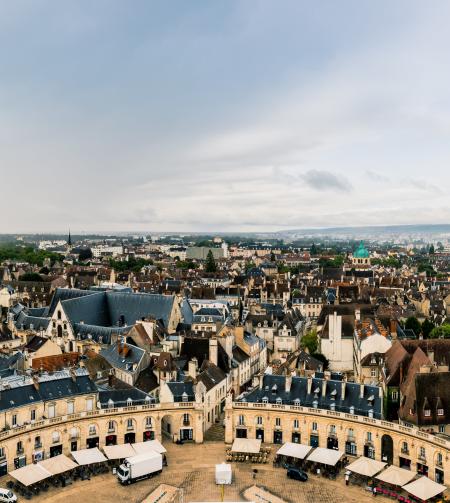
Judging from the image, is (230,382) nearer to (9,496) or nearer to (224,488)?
(224,488)

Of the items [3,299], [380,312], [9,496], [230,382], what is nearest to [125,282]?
[3,299]

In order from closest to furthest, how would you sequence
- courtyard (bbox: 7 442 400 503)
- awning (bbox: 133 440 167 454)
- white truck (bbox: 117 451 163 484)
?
courtyard (bbox: 7 442 400 503) < white truck (bbox: 117 451 163 484) < awning (bbox: 133 440 167 454)

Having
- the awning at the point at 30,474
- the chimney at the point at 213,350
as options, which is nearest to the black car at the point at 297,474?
the awning at the point at 30,474

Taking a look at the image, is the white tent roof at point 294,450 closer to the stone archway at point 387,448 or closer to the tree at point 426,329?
the stone archway at point 387,448

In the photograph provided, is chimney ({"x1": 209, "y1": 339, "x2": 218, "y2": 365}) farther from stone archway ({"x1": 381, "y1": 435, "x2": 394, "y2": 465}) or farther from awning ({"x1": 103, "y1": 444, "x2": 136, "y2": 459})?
stone archway ({"x1": 381, "y1": 435, "x2": 394, "y2": 465})

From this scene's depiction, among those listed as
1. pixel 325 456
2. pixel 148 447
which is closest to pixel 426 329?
pixel 325 456

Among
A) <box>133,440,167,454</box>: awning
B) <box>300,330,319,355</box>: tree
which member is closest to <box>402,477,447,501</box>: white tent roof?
<box>133,440,167,454</box>: awning

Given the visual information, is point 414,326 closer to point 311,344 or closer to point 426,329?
point 426,329
